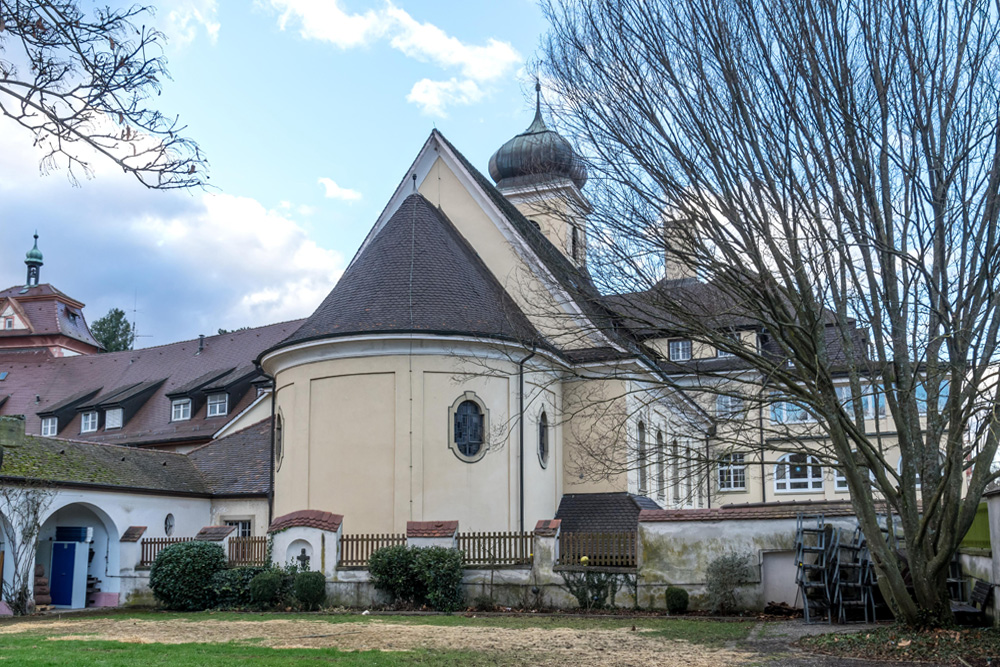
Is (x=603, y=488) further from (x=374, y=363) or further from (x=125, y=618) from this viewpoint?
(x=125, y=618)

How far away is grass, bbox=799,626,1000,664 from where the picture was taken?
11.4m

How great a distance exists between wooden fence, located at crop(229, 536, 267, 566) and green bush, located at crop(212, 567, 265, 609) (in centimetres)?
36

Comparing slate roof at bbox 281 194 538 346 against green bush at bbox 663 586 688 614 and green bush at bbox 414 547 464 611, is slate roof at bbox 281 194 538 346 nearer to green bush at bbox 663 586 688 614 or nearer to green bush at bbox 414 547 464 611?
green bush at bbox 414 547 464 611

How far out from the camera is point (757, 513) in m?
18.6

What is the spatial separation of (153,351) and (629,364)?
2832cm

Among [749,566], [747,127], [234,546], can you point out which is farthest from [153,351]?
[747,127]

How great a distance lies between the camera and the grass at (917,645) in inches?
449

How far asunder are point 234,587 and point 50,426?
26532 millimetres

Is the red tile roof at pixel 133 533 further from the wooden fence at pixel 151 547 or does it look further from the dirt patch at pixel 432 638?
the dirt patch at pixel 432 638

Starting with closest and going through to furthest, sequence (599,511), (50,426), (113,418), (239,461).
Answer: (599,511) < (239,461) < (113,418) < (50,426)

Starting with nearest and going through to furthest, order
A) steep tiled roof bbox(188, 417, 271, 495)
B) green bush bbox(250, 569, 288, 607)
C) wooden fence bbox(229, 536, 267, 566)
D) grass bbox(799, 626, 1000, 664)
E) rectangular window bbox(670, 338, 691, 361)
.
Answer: grass bbox(799, 626, 1000, 664) → green bush bbox(250, 569, 288, 607) → wooden fence bbox(229, 536, 267, 566) → steep tiled roof bbox(188, 417, 271, 495) → rectangular window bbox(670, 338, 691, 361)

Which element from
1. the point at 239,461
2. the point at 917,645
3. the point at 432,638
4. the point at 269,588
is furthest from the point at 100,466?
the point at 917,645

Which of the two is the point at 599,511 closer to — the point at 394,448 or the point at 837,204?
the point at 394,448

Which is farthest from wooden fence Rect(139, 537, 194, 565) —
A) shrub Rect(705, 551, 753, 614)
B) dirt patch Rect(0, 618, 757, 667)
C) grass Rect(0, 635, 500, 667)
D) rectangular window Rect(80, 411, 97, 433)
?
rectangular window Rect(80, 411, 97, 433)
